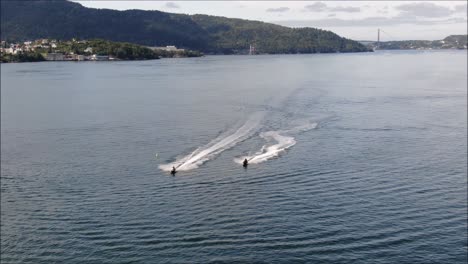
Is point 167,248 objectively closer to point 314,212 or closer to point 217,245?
point 217,245

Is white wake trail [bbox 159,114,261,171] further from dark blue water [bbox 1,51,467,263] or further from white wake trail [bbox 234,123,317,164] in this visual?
white wake trail [bbox 234,123,317,164]

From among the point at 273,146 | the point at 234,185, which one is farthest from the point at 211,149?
the point at 234,185

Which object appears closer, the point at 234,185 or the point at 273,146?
the point at 234,185

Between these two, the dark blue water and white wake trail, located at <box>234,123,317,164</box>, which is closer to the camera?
the dark blue water

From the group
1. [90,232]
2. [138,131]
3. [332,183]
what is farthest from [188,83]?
[90,232]

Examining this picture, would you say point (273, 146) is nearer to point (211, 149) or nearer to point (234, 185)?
point (211, 149)

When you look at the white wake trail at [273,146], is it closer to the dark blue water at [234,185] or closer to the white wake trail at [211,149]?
the dark blue water at [234,185]

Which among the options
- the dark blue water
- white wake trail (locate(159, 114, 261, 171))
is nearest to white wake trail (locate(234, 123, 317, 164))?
the dark blue water
